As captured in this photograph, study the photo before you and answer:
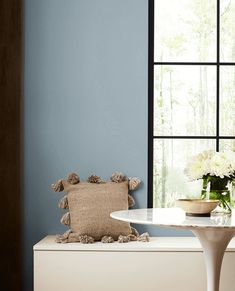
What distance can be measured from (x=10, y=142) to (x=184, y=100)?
1.25 m

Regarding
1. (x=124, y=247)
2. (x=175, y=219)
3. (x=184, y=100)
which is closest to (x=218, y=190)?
(x=175, y=219)

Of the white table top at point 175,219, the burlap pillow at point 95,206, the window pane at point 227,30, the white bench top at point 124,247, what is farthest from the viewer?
the window pane at point 227,30

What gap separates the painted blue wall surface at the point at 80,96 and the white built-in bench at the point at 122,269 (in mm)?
453

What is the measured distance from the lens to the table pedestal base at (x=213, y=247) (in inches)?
131

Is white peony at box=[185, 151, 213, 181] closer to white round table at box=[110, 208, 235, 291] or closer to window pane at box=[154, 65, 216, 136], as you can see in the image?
white round table at box=[110, 208, 235, 291]

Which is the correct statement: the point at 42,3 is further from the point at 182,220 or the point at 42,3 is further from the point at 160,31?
the point at 182,220

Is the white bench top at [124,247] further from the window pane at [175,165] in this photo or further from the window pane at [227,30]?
the window pane at [227,30]

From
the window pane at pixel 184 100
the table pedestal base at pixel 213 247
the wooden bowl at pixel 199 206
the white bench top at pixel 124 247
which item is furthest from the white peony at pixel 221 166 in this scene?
the window pane at pixel 184 100

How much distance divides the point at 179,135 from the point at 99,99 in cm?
62

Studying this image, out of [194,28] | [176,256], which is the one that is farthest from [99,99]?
[176,256]

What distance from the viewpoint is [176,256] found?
390 cm

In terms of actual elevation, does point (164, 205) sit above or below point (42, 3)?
below

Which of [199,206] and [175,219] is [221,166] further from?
[175,219]

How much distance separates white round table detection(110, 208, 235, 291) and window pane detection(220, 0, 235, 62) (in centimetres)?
134
